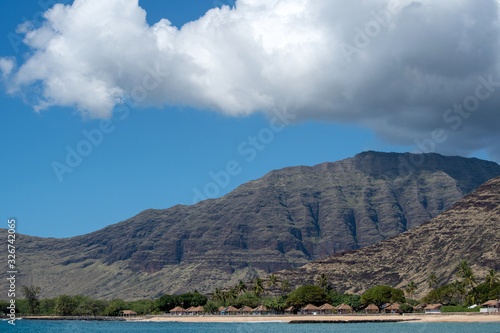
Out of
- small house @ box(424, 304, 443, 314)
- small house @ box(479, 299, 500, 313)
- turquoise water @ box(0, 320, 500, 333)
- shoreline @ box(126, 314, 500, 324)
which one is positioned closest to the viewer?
turquoise water @ box(0, 320, 500, 333)

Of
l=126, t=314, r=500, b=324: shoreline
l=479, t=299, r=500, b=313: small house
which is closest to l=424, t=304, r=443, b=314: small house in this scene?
l=126, t=314, r=500, b=324: shoreline

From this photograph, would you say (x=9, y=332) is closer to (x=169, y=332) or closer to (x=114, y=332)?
(x=114, y=332)

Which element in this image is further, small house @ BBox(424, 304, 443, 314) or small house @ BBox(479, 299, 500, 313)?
small house @ BBox(424, 304, 443, 314)

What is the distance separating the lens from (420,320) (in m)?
164

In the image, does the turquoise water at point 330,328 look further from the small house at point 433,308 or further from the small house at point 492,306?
the small house at point 433,308

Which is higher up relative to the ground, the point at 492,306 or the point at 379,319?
the point at 379,319

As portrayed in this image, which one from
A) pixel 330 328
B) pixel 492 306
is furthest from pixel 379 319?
pixel 492 306

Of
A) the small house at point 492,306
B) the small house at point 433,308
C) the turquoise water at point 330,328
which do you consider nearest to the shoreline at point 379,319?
the small house at point 492,306

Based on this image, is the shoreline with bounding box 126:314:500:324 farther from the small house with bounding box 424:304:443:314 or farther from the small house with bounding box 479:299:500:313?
the small house with bounding box 424:304:443:314

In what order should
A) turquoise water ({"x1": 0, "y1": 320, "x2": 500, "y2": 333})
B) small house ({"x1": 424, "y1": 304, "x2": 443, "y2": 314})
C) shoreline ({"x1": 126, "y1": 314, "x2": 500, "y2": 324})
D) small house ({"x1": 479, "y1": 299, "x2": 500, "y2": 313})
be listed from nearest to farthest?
turquoise water ({"x1": 0, "y1": 320, "x2": 500, "y2": 333}), shoreline ({"x1": 126, "y1": 314, "x2": 500, "y2": 324}), small house ({"x1": 479, "y1": 299, "x2": 500, "y2": 313}), small house ({"x1": 424, "y1": 304, "x2": 443, "y2": 314})

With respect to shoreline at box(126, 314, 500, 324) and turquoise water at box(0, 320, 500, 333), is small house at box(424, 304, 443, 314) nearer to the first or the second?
shoreline at box(126, 314, 500, 324)

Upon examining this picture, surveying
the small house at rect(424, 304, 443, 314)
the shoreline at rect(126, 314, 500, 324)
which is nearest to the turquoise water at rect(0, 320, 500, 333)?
the shoreline at rect(126, 314, 500, 324)

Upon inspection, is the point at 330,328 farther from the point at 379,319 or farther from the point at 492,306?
the point at 492,306

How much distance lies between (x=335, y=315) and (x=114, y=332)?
263 feet
